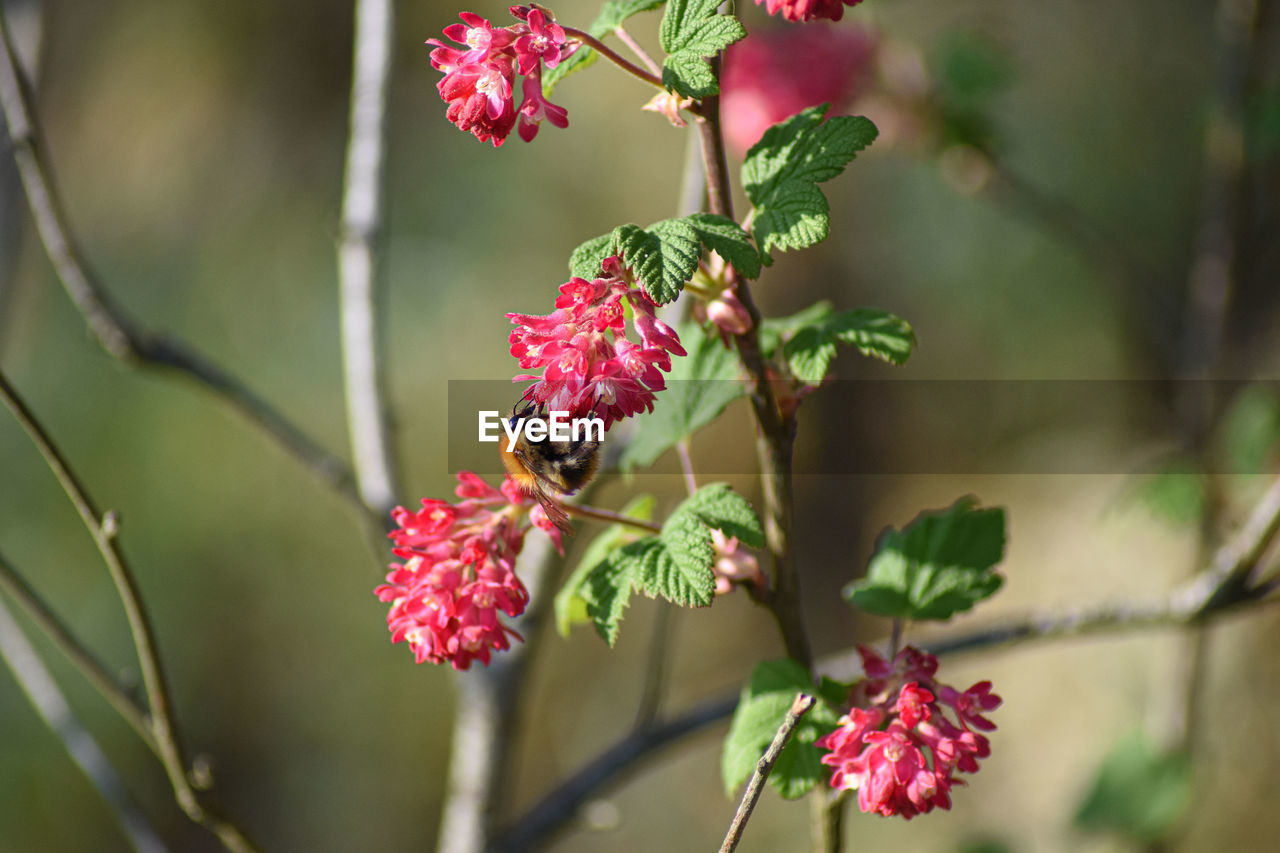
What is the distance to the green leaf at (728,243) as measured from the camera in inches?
22.2

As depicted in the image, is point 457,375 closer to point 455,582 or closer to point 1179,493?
point 1179,493

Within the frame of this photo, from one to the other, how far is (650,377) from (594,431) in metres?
0.12

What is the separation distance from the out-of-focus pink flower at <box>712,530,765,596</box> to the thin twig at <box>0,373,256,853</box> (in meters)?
0.43

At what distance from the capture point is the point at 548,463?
0.66m

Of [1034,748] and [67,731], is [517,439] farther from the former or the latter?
[1034,748]

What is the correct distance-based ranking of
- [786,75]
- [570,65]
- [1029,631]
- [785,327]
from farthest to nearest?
[786,75], [1029,631], [785,327], [570,65]

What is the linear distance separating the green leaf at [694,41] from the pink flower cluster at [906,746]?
398mm

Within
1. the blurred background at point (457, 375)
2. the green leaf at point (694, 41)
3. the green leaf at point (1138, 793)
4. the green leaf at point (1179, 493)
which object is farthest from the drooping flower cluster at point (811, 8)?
the blurred background at point (457, 375)

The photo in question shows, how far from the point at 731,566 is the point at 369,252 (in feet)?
2.70

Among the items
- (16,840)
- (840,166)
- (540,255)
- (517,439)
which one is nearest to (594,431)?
(517,439)

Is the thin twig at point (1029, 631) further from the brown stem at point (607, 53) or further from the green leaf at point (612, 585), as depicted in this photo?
the brown stem at point (607, 53)

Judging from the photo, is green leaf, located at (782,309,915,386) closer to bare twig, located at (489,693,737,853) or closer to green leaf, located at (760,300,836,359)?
green leaf, located at (760,300,836,359)

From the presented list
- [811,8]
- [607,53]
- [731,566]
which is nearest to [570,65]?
[607,53]

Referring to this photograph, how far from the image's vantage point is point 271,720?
3256mm
